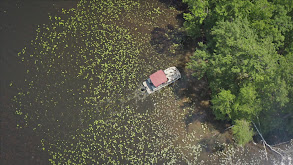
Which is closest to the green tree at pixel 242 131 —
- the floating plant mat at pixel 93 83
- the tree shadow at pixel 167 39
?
the floating plant mat at pixel 93 83

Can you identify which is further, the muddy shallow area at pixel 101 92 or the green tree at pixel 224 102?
the muddy shallow area at pixel 101 92

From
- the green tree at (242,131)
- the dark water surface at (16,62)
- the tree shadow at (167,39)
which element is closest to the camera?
the green tree at (242,131)

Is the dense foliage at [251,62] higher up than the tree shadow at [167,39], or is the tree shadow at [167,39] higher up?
the tree shadow at [167,39]

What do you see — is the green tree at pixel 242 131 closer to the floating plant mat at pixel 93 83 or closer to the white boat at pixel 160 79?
the floating plant mat at pixel 93 83

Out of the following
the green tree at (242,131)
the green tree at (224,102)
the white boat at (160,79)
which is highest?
the white boat at (160,79)

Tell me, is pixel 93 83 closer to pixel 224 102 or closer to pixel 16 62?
pixel 16 62

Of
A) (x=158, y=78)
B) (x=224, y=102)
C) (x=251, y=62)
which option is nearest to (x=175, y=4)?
(x=158, y=78)
